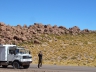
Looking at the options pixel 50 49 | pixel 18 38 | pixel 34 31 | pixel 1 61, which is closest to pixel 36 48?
pixel 50 49

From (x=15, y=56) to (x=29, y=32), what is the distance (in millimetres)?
56463

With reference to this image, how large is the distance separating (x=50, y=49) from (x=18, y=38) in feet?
49.3

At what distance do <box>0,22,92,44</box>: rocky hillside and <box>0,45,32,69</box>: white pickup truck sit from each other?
41271 millimetres

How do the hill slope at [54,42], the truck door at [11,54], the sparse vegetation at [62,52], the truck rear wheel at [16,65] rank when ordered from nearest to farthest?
the truck rear wheel at [16,65] < the truck door at [11,54] < the sparse vegetation at [62,52] < the hill slope at [54,42]

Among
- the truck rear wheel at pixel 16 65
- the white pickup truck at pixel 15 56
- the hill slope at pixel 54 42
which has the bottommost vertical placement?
the truck rear wheel at pixel 16 65

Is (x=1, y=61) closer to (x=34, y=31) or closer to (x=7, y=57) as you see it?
(x=7, y=57)

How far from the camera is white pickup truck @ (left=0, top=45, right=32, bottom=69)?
1091 inches

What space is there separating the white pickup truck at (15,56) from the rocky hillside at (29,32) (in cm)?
4127

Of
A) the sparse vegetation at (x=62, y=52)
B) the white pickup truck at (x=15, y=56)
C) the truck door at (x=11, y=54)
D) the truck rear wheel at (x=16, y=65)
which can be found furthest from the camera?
the sparse vegetation at (x=62, y=52)

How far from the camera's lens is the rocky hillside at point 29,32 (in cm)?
7425

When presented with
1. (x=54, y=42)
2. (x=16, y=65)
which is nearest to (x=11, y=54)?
(x=16, y=65)

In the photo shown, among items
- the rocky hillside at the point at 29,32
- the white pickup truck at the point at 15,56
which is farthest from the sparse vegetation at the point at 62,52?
the white pickup truck at the point at 15,56

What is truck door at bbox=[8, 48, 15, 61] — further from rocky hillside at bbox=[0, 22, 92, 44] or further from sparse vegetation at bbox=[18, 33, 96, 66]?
rocky hillside at bbox=[0, 22, 92, 44]

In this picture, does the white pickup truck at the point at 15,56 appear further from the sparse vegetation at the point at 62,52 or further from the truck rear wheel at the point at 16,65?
the sparse vegetation at the point at 62,52
